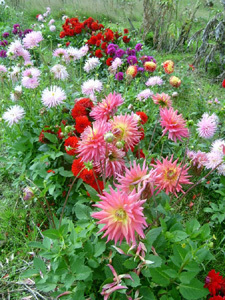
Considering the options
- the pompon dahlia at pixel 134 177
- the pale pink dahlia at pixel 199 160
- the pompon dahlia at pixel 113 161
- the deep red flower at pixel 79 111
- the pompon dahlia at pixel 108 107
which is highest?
the pompon dahlia at pixel 108 107

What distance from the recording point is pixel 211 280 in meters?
1.22

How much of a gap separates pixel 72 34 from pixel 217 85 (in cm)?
251

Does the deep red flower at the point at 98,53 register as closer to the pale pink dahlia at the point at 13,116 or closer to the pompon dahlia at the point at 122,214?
the pale pink dahlia at the point at 13,116

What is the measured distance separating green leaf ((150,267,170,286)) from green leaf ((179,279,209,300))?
59mm

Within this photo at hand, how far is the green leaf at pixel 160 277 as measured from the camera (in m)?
0.98

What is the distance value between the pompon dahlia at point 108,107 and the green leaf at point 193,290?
29.2 inches

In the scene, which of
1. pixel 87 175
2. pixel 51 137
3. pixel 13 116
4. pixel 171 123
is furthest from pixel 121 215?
pixel 13 116

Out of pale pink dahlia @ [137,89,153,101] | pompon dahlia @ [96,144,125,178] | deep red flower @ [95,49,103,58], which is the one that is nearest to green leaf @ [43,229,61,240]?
pompon dahlia @ [96,144,125,178]

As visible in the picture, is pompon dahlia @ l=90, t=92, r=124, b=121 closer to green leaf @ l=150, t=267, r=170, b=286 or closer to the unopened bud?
the unopened bud

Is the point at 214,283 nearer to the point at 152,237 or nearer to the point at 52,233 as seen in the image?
the point at 152,237

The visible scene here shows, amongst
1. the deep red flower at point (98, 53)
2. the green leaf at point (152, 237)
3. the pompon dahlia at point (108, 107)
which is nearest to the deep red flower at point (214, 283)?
the green leaf at point (152, 237)

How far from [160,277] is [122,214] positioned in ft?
1.12

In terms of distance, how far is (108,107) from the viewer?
1.25 meters

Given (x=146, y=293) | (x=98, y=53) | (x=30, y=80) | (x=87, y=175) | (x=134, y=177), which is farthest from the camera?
(x=98, y=53)
